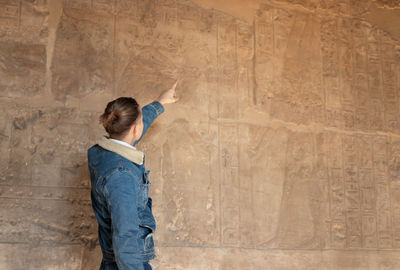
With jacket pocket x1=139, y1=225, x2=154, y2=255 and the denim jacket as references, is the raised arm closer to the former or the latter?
the denim jacket

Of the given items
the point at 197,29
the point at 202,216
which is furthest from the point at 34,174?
the point at 197,29

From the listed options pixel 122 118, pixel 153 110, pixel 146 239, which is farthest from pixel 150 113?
pixel 146 239

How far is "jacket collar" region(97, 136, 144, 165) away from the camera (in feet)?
8.65

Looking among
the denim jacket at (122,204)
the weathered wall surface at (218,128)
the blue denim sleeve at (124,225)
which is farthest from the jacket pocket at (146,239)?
the weathered wall surface at (218,128)

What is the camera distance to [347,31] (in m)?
4.62

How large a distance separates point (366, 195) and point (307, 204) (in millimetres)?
578

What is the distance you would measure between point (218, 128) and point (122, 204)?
5.67 feet

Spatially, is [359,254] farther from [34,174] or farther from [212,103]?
[34,174]

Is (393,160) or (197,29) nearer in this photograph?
(197,29)

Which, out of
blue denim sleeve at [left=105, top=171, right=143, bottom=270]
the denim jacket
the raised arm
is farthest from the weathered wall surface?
blue denim sleeve at [left=105, top=171, right=143, bottom=270]

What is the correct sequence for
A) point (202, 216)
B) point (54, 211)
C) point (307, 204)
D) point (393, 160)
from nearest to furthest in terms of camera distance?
1. point (54, 211)
2. point (202, 216)
3. point (307, 204)
4. point (393, 160)

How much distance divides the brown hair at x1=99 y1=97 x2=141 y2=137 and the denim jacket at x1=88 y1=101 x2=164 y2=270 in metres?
0.09

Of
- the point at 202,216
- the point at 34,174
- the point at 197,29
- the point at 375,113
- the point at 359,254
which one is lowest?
the point at 359,254

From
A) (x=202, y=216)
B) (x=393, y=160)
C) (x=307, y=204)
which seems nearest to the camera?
(x=202, y=216)
